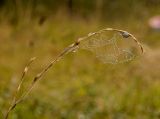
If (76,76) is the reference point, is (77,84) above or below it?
below

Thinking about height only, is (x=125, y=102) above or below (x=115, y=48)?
above

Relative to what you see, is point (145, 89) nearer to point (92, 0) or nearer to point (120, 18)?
point (120, 18)

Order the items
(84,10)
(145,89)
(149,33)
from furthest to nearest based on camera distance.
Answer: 1. (84,10)
2. (149,33)
3. (145,89)

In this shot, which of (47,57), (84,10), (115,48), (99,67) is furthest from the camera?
(84,10)

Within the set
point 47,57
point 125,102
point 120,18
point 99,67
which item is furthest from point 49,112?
point 120,18

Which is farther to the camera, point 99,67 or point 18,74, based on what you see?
point 99,67
